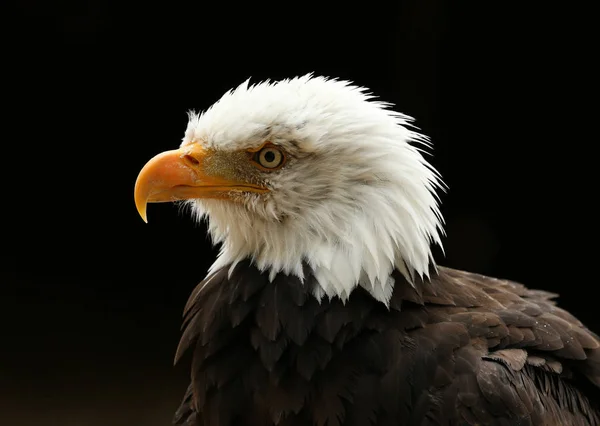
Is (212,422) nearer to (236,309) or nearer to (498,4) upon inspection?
(236,309)

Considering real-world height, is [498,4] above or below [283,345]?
above

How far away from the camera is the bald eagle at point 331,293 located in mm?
2648

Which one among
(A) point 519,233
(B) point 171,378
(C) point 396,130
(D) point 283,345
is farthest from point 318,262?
(A) point 519,233

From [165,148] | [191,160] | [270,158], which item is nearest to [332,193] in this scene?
[270,158]

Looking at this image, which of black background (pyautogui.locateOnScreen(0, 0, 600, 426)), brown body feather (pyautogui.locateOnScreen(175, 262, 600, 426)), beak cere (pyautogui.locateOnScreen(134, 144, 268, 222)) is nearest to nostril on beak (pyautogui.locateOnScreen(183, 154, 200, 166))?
beak cere (pyautogui.locateOnScreen(134, 144, 268, 222))

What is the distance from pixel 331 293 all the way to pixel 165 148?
4.76 metres

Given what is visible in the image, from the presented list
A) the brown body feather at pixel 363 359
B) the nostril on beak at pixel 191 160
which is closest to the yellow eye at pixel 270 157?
the nostril on beak at pixel 191 160

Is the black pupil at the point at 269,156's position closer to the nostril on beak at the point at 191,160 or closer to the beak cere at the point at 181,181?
the beak cere at the point at 181,181

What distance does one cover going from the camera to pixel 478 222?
7480mm

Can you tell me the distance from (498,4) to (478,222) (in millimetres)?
2066

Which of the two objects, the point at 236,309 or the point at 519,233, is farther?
the point at 519,233

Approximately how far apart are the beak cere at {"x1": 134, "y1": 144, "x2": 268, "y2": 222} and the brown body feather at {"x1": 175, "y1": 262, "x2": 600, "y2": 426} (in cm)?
30

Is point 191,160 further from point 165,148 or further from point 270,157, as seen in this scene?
point 165,148

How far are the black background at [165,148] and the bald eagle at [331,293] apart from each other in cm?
415
